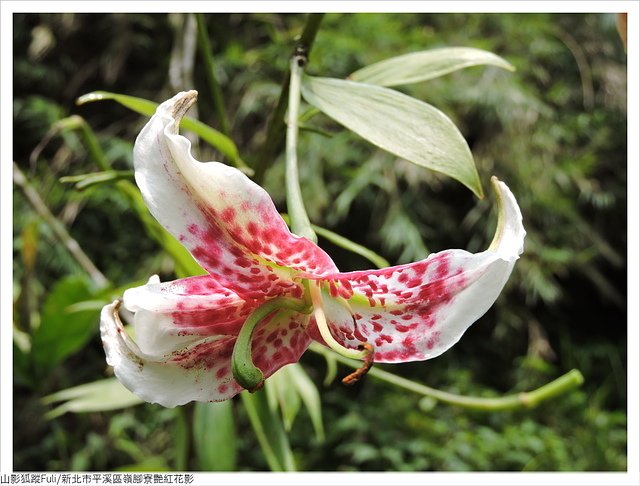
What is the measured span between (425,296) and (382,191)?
3.10 ft

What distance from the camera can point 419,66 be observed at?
1.43ft

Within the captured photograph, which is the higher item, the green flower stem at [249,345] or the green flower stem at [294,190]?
the green flower stem at [294,190]

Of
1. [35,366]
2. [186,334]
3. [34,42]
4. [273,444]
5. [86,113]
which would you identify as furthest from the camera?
[86,113]

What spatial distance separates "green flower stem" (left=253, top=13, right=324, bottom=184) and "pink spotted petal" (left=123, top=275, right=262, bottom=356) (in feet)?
0.49

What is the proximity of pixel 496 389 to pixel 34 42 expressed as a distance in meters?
1.02

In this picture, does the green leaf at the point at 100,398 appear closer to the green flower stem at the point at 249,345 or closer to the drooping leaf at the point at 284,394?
the drooping leaf at the point at 284,394

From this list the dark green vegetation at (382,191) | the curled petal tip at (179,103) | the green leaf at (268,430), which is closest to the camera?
the curled petal tip at (179,103)

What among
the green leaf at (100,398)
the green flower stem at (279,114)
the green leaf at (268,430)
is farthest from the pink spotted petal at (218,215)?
the green leaf at (100,398)

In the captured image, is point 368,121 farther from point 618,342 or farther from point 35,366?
point 618,342

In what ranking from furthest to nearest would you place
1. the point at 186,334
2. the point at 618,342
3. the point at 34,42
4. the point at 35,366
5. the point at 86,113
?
the point at 618,342
the point at 86,113
the point at 34,42
the point at 35,366
the point at 186,334

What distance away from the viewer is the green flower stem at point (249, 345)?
0.24 metres

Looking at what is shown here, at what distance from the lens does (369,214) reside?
1.24 meters

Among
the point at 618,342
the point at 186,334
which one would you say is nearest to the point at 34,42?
the point at 186,334

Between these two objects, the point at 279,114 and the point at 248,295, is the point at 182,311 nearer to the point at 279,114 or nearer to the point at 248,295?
the point at 248,295
